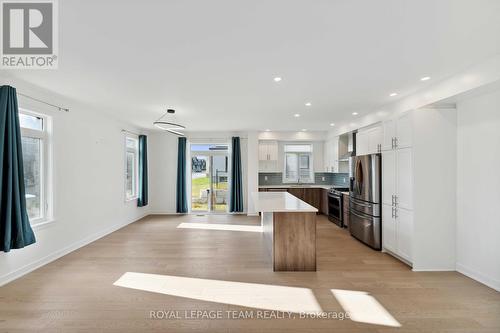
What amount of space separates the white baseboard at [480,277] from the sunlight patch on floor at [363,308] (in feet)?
5.23

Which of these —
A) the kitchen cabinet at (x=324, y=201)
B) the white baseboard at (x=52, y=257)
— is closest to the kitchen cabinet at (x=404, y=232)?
the kitchen cabinet at (x=324, y=201)

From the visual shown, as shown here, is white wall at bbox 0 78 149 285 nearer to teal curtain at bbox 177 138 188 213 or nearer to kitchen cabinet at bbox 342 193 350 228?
teal curtain at bbox 177 138 188 213

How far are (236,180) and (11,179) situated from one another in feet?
17.9

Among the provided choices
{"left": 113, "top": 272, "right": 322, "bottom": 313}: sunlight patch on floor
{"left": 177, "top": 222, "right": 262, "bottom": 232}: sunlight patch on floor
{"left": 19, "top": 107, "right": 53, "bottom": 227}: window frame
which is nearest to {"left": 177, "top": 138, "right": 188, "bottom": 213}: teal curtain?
{"left": 177, "top": 222, "right": 262, "bottom": 232}: sunlight patch on floor

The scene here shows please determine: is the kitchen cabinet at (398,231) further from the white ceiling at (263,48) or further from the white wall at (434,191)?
the white ceiling at (263,48)

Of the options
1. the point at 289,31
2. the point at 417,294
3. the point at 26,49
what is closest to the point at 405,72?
the point at 289,31

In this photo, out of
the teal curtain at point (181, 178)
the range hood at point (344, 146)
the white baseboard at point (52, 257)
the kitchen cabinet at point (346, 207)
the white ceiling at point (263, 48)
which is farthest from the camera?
the teal curtain at point (181, 178)

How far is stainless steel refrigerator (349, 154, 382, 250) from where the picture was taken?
4547 mm

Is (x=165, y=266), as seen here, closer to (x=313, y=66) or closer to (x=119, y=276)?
(x=119, y=276)

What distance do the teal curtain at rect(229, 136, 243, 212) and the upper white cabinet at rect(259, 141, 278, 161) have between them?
0.72 meters

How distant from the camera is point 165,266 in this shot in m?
3.82

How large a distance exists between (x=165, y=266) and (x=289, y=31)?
354 centimetres

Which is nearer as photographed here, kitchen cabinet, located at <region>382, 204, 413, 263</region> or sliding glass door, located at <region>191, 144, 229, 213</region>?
kitchen cabinet, located at <region>382, 204, 413, 263</region>

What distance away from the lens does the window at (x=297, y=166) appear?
8.46 metres
